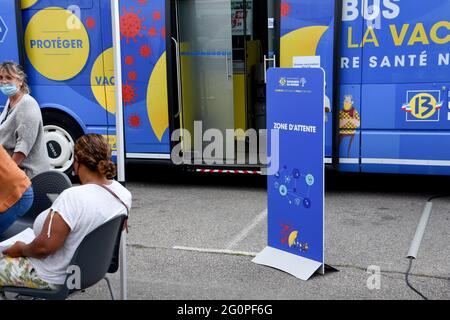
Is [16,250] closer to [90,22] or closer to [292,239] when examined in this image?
[292,239]

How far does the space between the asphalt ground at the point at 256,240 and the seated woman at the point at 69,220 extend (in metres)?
1.01

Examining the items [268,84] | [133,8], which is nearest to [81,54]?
[133,8]

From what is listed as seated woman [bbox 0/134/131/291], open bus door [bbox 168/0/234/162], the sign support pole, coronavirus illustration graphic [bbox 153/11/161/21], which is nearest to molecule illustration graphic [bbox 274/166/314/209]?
the sign support pole

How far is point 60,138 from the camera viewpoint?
775 cm

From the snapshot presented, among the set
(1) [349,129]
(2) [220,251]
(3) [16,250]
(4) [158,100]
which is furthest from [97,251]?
(4) [158,100]

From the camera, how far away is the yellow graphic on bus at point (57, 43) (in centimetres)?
729

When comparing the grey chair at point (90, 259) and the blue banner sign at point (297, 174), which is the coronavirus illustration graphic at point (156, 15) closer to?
the blue banner sign at point (297, 174)

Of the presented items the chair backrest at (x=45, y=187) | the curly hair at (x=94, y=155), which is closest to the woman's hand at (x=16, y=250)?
the curly hair at (x=94, y=155)

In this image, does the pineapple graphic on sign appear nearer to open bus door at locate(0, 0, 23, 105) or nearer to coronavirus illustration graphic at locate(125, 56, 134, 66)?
coronavirus illustration graphic at locate(125, 56, 134, 66)

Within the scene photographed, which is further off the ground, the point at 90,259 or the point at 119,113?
the point at 119,113

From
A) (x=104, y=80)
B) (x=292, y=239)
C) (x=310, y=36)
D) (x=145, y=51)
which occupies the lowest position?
(x=292, y=239)

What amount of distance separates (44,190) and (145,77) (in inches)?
137

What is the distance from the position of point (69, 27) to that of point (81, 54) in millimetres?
375

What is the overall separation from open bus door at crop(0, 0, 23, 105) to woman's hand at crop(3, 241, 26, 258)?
502cm
